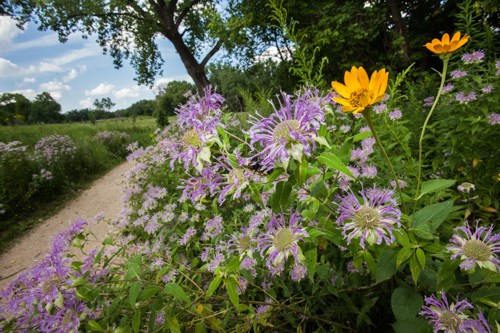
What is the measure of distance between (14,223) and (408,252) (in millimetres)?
7217

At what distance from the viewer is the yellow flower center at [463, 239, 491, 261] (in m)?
0.83

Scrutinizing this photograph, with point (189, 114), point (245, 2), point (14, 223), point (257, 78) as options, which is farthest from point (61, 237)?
point (257, 78)

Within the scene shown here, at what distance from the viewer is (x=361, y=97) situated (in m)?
0.75

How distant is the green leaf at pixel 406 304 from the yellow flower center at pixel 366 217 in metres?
0.32

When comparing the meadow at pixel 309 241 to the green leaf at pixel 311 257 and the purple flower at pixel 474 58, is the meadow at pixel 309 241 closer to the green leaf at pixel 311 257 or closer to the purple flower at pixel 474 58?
the green leaf at pixel 311 257

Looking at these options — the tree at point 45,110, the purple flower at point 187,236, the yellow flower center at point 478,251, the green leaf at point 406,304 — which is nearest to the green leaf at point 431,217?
the yellow flower center at point 478,251

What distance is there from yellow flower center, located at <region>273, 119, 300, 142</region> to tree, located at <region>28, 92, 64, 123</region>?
51500 mm

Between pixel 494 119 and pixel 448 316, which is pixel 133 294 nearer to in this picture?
pixel 448 316

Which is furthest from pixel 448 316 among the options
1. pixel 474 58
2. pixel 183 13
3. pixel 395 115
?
pixel 183 13

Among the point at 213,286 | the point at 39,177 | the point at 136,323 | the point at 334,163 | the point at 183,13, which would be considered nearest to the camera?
the point at 334,163

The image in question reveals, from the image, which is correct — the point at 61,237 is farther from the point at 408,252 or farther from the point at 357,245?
the point at 408,252

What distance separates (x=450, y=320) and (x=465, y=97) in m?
1.86

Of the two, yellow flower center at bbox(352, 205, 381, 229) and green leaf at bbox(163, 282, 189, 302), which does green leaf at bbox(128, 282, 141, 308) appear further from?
yellow flower center at bbox(352, 205, 381, 229)

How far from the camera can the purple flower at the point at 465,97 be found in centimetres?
201
